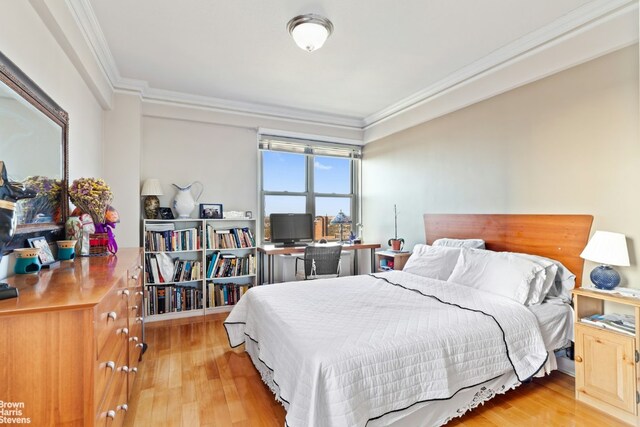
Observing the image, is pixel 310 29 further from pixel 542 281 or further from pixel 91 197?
pixel 542 281

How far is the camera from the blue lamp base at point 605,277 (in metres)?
2.01

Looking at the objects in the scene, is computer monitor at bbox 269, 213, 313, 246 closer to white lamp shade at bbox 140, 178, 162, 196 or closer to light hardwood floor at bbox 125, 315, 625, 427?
white lamp shade at bbox 140, 178, 162, 196

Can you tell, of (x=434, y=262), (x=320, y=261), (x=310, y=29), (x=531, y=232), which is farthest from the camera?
(x=320, y=261)

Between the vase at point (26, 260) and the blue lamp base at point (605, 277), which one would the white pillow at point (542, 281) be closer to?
the blue lamp base at point (605, 277)

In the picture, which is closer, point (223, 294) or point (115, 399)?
point (115, 399)

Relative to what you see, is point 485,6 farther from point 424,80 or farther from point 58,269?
point 58,269

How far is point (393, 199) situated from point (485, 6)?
2.54 metres

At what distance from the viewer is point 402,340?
5.47ft

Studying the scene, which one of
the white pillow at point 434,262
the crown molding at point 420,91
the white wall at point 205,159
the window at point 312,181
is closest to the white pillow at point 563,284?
Answer: the white pillow at point 434,262

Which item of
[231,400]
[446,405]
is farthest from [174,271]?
[446,405]

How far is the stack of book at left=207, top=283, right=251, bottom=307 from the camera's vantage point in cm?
381

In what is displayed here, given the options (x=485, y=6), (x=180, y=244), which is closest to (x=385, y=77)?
(x=485, y=6)

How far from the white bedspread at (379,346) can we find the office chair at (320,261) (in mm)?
1207

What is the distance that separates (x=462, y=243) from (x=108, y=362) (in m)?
2.95
